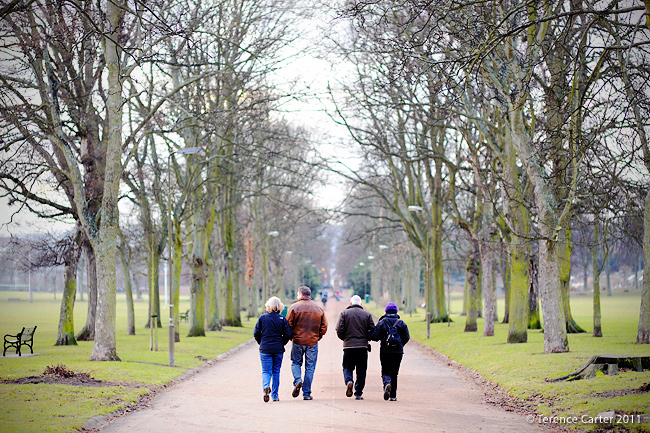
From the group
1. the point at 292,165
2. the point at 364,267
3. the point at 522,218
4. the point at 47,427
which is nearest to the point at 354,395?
the point at 47,427

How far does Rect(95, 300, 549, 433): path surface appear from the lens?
388 inches

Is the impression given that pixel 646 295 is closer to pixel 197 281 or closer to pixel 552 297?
pixel 552 297

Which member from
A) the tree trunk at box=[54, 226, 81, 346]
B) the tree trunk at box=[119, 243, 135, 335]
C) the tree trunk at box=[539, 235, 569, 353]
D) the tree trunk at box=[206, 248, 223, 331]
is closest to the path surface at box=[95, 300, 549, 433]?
the tree trunk at box=[539, 235, 569, 353]

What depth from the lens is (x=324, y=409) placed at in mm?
11406

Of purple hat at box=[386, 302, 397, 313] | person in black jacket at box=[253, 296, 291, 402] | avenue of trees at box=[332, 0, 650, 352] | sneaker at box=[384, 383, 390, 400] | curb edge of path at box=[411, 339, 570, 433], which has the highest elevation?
avenue of trees at box=[332, 0, 650, 352]

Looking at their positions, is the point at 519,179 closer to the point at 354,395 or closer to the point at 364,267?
the point at 354,395

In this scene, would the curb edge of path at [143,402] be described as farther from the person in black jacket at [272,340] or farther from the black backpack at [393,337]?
the black backpack at [393,337]

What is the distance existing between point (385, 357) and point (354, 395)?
97 cm

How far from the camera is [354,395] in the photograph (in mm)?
13062

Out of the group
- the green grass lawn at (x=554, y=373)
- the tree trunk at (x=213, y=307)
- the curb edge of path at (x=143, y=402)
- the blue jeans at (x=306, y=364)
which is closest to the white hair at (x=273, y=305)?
the blue jeans at (x=306, y=364)

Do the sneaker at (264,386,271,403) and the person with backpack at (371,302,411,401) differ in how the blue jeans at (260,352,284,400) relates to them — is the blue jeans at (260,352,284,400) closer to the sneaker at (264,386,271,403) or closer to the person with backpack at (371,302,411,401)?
the sneaker at (264,386,271,403)

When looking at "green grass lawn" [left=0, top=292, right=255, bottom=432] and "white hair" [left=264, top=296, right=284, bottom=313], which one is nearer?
"green grass lawn" [left=0, top=292, right=255, bottom=432]

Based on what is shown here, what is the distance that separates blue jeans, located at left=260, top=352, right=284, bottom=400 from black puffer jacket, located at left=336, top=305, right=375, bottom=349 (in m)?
1.21

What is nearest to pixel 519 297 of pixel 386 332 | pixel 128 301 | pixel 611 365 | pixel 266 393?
pixel 611 365
